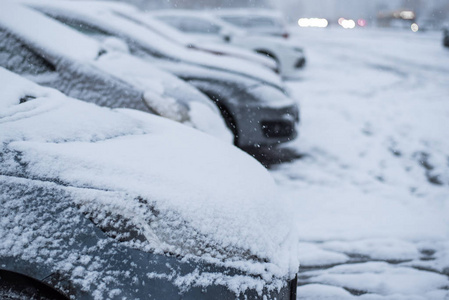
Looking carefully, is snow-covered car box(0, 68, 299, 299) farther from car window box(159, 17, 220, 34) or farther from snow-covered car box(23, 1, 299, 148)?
car window box(159, 17, 220, 34)

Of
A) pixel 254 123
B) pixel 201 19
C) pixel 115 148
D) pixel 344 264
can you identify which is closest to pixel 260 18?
pixel 201 19

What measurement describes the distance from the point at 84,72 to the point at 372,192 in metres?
2.95

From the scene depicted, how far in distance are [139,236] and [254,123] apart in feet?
9.83

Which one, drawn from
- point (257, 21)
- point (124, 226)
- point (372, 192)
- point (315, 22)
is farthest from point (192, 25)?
point (315, 22)

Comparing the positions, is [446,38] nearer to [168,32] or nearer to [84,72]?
[168,32]

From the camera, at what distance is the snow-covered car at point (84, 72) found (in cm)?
320

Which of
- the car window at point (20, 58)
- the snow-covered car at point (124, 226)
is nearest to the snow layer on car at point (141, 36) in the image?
the car window at point (20, 58)

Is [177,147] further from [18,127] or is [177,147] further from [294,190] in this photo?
[294,190]

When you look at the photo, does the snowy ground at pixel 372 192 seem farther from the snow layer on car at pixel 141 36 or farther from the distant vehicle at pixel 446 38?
the distant vehicle at pixel 446 38

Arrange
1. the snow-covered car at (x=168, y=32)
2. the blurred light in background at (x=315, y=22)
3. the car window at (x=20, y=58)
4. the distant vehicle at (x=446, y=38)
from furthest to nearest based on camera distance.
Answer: the blurred light in background at (x=315, y=22) → the distant vehicle at (x=446, y=38) → the snow-covered car at (x=168, y=32) → the car window at (x=20, y=58)

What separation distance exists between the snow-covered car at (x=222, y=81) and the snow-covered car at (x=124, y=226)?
8.14 ft

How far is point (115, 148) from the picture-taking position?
1874 millimetres

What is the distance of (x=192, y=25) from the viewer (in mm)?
9039

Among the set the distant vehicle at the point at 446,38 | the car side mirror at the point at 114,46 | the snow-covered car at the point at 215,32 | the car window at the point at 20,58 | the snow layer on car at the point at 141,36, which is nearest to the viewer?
the car window at the point at 20,58
